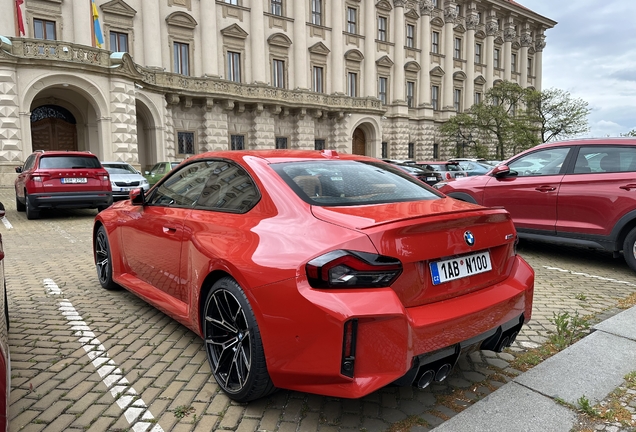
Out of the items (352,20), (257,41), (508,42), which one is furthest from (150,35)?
(508,42)

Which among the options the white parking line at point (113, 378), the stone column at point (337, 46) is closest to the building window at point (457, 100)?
the stone column at point (337, 46)

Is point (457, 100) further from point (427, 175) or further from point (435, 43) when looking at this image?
point (427, 175)

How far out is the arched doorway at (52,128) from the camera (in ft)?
81.8

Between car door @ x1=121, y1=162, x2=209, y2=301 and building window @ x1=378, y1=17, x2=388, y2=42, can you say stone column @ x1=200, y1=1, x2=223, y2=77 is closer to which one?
building window @ x1=378, y1=17, x2=388, y2=42

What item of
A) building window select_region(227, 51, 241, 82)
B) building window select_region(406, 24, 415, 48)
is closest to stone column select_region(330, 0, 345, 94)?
building window select_region(227, 51, 241, 82)

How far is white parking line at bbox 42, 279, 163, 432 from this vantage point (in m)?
2.62

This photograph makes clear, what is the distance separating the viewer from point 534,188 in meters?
7.00

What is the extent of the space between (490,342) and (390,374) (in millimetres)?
896

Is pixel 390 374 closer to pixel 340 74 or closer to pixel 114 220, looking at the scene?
pixel 114 220

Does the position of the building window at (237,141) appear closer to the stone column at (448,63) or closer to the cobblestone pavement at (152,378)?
the stone column at (448,63)

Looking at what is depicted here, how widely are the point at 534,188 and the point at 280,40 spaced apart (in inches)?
1172

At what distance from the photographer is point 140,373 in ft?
10.5

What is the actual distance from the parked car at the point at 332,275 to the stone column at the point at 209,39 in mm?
28753

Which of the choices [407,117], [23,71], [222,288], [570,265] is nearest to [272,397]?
[222,288]
